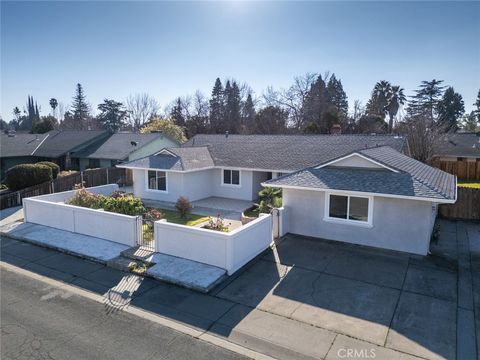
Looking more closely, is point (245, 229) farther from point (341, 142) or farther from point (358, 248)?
point (341, 142)

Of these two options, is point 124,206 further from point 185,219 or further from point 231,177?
point 231,177

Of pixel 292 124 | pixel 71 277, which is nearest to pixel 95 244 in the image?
pixel 71 277

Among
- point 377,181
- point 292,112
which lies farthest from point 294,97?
point 377,181

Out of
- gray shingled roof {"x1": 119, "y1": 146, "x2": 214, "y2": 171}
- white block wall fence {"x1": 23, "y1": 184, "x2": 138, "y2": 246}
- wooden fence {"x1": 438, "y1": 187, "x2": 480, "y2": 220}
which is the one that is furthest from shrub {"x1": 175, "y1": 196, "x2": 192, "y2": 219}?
wooden fence {"x1": 438, "y1": 187, "x2": 480, "y2": 220}

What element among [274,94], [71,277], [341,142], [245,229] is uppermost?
[274,94]

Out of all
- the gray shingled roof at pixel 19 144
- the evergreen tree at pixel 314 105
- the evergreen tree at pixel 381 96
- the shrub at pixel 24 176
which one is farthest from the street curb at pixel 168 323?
the evergreen tree at pixel 381 96

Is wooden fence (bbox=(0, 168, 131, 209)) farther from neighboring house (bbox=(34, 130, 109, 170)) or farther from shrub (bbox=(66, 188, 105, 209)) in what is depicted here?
neighboring house (bbox=(34, 130, 109, 170))
